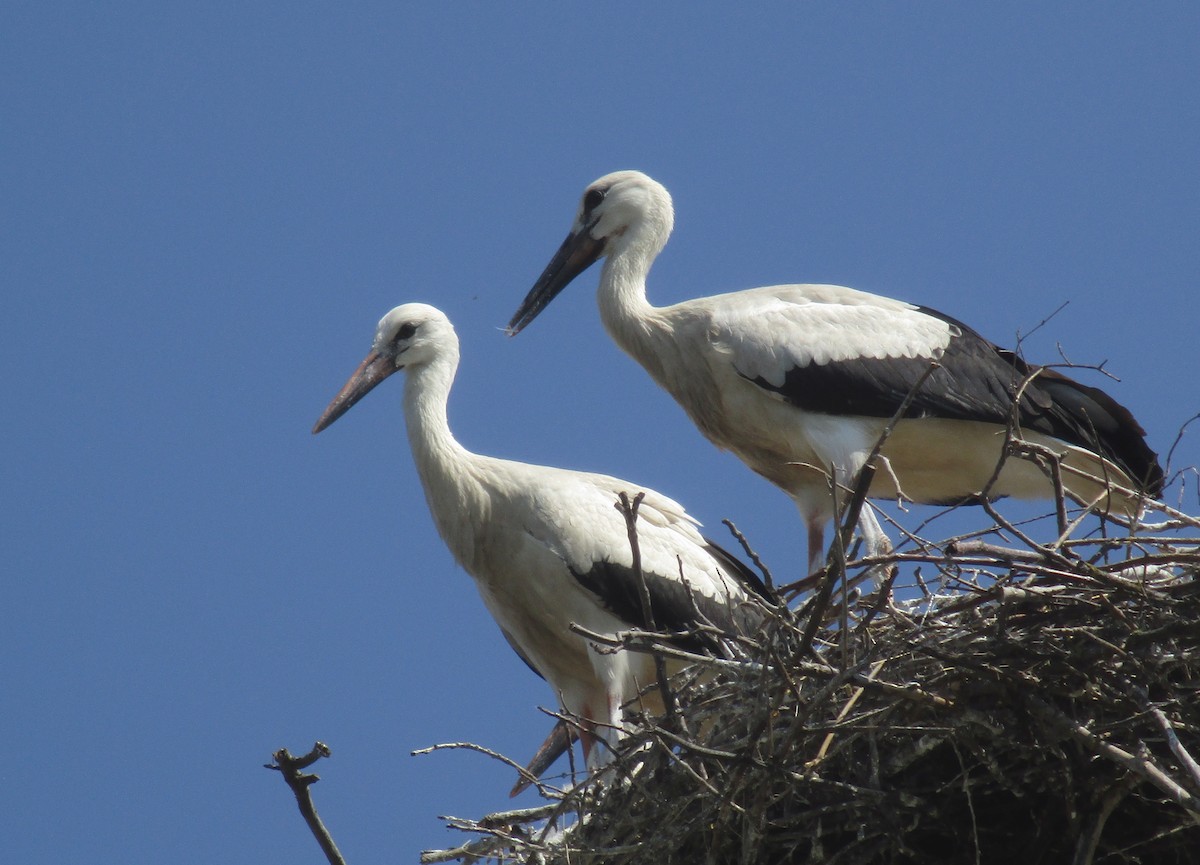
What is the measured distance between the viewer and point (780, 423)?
22.8ft

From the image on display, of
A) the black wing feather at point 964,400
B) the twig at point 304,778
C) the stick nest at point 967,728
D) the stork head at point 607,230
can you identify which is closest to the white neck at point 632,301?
the stork head at point 607,230

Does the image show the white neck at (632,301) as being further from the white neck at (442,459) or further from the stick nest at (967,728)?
the stick nest at (967,728)

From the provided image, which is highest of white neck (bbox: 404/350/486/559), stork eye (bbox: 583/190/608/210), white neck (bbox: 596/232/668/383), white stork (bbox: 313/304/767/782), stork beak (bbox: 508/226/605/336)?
stork eye (bbox: 583/190/608/210)

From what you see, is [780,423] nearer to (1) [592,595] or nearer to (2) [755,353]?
(2) [755,353]

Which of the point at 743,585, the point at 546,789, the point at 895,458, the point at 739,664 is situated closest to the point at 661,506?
the point at 743,585

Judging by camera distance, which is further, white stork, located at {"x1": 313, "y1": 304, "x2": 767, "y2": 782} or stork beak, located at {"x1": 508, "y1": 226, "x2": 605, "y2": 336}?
stork beak, located at {"x1": 508, "y1": 226, "x2": 605, "y2": 336}

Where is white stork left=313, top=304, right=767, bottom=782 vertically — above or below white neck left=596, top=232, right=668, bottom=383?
below

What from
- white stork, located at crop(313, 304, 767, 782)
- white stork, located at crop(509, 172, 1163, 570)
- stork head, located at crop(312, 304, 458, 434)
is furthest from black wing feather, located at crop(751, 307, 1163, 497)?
stork head, located at crop(312, 304, 458, 434)

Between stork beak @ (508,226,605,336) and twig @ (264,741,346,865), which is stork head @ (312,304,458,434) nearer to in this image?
stork beak @ (508,226,605,336)

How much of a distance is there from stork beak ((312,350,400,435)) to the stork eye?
1.12 metres

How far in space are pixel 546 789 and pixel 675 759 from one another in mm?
736

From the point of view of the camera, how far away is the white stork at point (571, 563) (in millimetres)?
6270

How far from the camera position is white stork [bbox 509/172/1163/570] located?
683 centimetres

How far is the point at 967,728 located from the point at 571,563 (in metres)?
2.38
